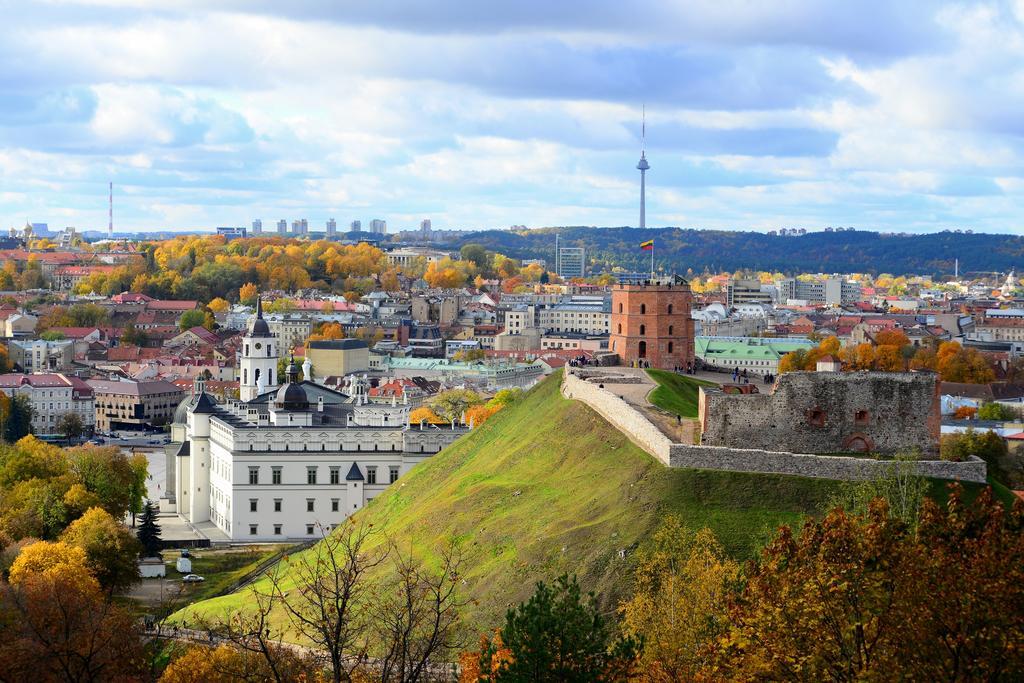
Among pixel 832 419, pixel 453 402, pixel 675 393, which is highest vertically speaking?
pixel 832 419

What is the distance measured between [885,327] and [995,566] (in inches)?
6705

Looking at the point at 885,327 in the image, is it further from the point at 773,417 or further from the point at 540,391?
the point at 773,417

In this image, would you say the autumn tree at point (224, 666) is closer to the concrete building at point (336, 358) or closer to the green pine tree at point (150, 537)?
the green pine tree at point (150, 537)

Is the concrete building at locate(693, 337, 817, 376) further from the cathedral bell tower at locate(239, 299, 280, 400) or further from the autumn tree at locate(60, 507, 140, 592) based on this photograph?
the autumn tree at locate(60, 507, 140, 592)

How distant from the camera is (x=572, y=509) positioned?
4559 centimetres

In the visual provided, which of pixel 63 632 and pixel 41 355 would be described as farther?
pixel 41 355

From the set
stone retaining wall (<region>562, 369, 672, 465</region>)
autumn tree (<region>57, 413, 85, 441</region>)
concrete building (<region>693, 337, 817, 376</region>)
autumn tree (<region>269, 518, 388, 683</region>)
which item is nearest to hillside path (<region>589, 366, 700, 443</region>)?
stone retaining wall (<region>562, 369, 672, 465</region>)

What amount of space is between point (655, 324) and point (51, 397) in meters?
77.2

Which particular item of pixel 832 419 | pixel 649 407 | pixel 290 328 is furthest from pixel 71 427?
pixel 832 419

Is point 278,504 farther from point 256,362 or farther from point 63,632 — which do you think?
point 63,632

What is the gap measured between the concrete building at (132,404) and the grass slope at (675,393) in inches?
3152

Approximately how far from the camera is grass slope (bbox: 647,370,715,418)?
54.9m

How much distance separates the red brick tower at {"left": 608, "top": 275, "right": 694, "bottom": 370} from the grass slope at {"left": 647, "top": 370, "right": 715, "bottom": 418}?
13.6 ft

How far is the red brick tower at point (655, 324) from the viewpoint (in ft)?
235
